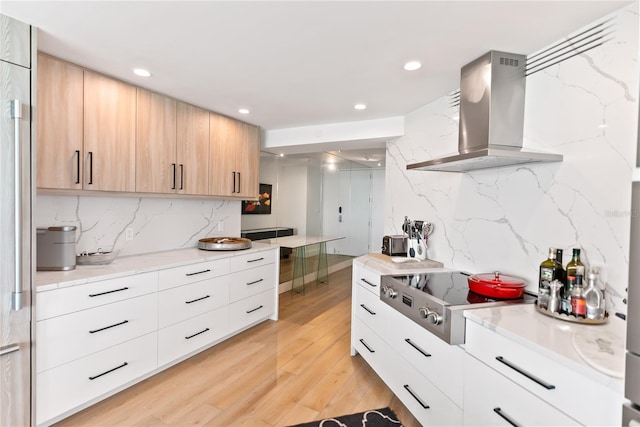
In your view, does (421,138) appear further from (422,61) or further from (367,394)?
(367,394)

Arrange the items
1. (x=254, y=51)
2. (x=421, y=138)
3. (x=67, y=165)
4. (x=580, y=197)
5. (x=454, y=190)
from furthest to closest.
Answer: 1. (x=421, y=138)
2. (x=454, y=190)
3. (x=67, y=165)
4. (x=254, y=51)
5. (x=580, y=197)

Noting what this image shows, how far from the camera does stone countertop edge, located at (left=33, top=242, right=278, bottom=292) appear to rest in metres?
1.96

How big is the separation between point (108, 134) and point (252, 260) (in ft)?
5.72

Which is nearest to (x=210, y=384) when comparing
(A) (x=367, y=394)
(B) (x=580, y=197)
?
(A) (x=367, y=394)

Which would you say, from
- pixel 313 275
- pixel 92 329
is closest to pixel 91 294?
pixel 92 329

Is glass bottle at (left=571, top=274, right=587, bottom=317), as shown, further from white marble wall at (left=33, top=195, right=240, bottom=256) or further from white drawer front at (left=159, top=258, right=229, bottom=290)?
white marble wall at (left=33, top=195, right=240, bottom=256)

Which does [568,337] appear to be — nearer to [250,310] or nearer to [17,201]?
[17,201]

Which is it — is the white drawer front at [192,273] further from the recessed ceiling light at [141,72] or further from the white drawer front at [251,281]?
the recessed ceiling light at [141,72]

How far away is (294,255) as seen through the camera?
5.20m

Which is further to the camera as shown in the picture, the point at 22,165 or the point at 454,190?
the point at 454,190

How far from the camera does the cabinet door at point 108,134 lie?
7.60ft

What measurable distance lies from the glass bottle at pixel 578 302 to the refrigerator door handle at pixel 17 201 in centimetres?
275

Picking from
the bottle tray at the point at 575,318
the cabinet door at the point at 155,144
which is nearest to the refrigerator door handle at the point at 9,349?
the cabinet door at the point at 155,144

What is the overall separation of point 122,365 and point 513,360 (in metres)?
2.44
